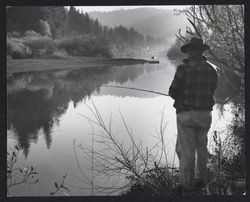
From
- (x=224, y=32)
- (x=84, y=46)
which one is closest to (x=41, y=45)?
(x=84, y=46)

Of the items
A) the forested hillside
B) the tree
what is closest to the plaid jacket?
the tree

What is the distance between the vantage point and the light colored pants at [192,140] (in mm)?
3750

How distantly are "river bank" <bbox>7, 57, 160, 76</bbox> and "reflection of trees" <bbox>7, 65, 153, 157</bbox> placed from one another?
0.30 feet

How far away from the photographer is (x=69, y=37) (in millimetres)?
5820

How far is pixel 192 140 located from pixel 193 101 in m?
0.39

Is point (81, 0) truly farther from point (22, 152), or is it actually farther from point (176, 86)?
point (22, 152)

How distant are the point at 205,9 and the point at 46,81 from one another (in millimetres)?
3233

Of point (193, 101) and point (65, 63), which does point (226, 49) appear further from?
point (65, 63)

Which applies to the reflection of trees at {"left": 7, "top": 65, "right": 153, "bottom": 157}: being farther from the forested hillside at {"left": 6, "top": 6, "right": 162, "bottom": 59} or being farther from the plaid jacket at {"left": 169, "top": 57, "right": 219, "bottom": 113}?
the plaid jacket at {"left": 169, "top": 57, "right": 219, "bottom": 113}

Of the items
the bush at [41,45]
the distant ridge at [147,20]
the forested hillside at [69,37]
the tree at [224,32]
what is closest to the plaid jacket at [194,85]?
the tree at [224,32]

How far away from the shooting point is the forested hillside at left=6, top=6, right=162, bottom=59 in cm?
541

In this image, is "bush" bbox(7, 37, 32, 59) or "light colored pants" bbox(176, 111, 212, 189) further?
"bush" bbox(7, 37, 32, 59)

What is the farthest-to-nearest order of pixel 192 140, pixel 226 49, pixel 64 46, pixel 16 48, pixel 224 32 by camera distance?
pixel 64 46 < pixel 16 48 < pixel 226 49 < pixel 224 32 < pixel 192 140

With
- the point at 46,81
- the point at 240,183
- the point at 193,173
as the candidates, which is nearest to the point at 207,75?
the point at 193,173
